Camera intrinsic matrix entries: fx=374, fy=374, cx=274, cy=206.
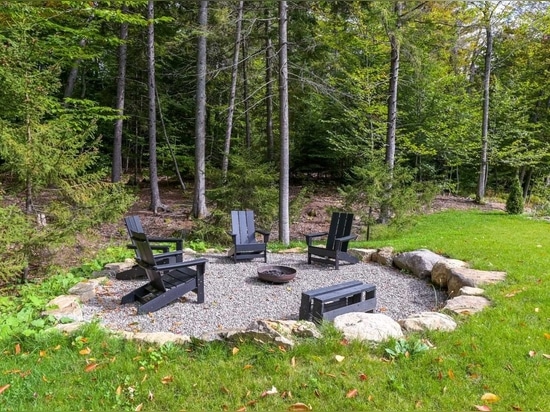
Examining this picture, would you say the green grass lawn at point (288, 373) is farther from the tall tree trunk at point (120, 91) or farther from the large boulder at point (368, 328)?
the tall tree trunk at point (120, 91)

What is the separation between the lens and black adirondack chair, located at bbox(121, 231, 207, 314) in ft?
12.8

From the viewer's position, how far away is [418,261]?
534cm

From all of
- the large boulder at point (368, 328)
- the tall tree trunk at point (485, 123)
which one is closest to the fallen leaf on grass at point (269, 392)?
the large boulder at point (368, 328)

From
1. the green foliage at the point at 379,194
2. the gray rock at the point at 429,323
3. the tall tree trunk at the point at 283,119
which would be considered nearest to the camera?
the gray rock at the point at 429,323

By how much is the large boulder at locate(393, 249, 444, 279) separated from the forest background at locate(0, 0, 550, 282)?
2.25 metres

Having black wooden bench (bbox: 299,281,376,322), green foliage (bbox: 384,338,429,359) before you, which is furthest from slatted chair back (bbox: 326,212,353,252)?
green foliage (bbox: 384,338,429,359)

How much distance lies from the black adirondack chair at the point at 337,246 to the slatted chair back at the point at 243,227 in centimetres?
103

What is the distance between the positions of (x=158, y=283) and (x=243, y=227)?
252cm

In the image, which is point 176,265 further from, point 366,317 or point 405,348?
point 405,348

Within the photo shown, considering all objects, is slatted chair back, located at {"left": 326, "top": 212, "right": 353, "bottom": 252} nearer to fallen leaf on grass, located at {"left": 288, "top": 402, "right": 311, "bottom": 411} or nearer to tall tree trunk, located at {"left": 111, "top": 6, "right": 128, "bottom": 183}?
fallen leaf on grass, located at {"left": 288, "top": 402, "right": 311, "bottom": 411}

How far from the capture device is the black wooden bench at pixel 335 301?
3359 mm

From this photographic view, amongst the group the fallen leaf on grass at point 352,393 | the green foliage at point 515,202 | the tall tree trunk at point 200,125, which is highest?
the tall tree trunk at point 200,125

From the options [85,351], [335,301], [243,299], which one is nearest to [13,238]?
[85,351]

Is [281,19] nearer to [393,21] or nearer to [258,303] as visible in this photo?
[393,21]
